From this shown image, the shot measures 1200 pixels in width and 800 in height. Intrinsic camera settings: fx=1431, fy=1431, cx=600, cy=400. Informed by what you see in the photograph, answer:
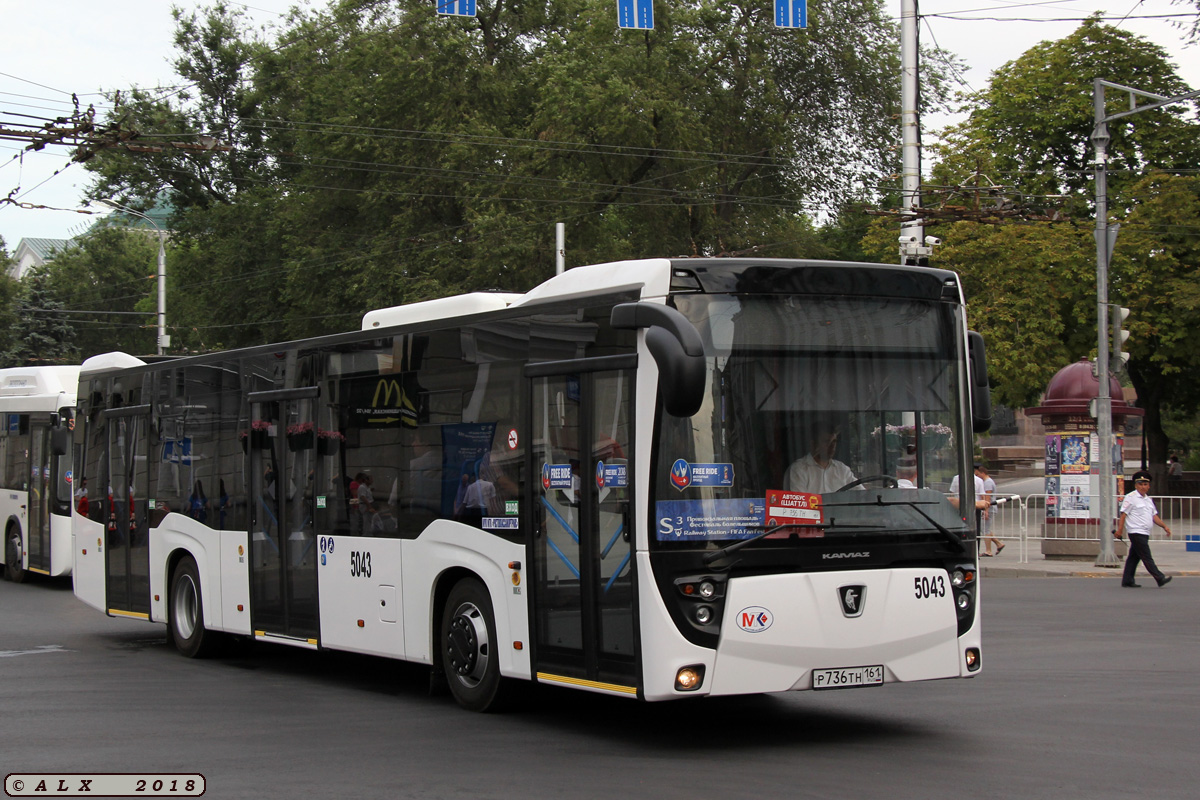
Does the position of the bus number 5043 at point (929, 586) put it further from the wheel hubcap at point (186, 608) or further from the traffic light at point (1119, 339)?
the traffic light at point (1119, 339)

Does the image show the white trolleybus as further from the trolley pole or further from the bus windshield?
the trolley pole

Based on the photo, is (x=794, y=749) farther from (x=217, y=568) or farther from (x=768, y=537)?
(x=217, y=568)

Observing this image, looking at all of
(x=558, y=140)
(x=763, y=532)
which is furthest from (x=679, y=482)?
(x=558, y=140)

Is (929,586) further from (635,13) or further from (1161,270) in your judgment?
(1161,270)

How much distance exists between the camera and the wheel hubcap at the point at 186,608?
45.3ft

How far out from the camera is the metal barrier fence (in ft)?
84.9

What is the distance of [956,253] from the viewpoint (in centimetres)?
3831

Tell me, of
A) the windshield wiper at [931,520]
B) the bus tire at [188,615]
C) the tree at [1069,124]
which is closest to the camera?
the windshield wiper at [931,520]

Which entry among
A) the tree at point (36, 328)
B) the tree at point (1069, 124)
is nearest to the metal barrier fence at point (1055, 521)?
the tree at point (1069, 124)

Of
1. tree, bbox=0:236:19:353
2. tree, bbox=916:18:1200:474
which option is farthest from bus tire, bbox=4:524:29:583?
tree, bbox=0:236:19:353

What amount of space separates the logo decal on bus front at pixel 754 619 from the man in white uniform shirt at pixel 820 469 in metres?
0.71

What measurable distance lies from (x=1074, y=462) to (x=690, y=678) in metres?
20.2

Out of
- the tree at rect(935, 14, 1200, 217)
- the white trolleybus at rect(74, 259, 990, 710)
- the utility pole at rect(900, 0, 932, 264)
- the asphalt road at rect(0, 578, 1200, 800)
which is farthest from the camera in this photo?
the tree at rect(935, 14, 1200, 217)

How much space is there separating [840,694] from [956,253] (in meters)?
29.4
